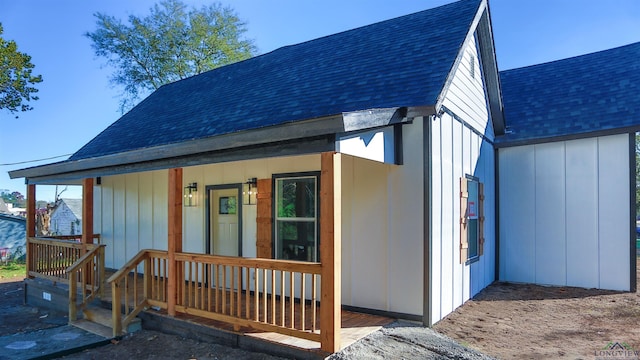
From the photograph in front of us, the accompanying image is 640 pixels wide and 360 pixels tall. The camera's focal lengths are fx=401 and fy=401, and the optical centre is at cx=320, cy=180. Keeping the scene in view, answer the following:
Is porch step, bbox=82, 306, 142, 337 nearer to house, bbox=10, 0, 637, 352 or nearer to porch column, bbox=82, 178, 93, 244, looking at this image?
house, bbox=10, 0, 637, 352

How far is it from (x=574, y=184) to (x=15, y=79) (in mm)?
16957

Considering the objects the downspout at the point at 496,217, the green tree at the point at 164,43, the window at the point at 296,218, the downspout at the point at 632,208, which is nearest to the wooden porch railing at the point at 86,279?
the window at the point at 296,218

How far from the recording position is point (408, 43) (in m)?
7.18

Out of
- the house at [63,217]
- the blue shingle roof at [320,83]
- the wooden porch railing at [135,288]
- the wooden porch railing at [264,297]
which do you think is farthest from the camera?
the house at [63,217]

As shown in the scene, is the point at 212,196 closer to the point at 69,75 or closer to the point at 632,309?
the point at 632,309

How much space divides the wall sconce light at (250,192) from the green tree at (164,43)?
1694 cm

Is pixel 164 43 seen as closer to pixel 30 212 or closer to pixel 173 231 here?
pixel 30 212

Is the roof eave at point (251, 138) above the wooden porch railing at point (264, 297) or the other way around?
above

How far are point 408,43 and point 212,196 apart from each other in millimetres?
4655

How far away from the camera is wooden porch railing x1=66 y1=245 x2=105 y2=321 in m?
6.51

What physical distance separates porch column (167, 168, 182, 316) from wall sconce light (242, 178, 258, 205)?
1.59m

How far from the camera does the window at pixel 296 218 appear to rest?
6305 mm

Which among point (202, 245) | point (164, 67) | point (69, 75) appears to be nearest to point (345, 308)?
point (202, 245)

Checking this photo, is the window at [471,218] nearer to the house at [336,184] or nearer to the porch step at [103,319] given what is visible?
the house at [336,184]
